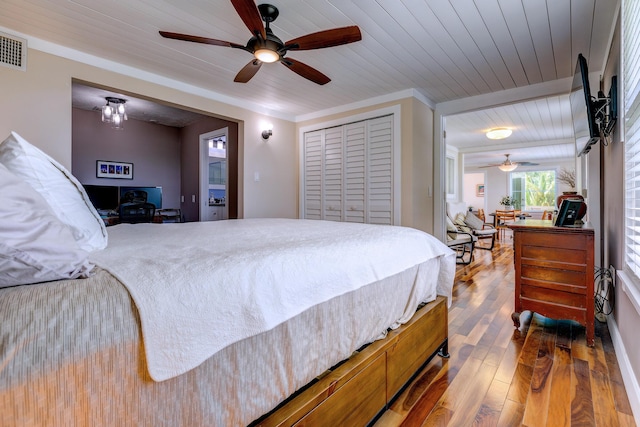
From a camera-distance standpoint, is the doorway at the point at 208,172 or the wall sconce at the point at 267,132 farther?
the doorway at the point at 208,172

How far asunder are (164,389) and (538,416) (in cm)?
167

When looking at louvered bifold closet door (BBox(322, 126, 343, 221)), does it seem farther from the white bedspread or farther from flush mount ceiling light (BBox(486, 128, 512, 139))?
flush mount ceiling light (BBox(486, 128, 512, 139))

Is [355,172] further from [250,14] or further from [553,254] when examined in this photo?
[250,14]

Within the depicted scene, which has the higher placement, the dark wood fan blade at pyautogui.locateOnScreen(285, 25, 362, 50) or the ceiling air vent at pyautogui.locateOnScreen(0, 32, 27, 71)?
the ceiling air vent at pyautogui.locateOnScreen(0, 32, 27, 71)

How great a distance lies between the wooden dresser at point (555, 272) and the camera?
7.06ft

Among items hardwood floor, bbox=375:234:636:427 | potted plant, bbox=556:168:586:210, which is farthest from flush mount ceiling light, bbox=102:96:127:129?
potted plant, bbox=556:168:586:210

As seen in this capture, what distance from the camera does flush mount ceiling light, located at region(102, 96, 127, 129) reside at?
3938 mm

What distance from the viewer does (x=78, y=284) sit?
690 millimetres

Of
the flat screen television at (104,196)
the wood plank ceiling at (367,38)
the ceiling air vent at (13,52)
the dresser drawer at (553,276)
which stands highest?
the wood plank ceiling at (367,38)

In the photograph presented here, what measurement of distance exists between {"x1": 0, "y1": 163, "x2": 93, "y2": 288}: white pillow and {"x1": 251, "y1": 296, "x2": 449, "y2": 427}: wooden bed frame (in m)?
0.69

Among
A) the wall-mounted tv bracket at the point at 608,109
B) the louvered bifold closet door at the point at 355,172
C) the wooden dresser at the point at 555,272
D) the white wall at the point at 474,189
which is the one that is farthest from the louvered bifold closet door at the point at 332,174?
the white wall at the point at 474,189

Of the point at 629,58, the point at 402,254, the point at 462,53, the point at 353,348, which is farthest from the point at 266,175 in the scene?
the point at 629,58

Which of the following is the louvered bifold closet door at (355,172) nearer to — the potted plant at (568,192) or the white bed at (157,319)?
the potted plant at (568,192)

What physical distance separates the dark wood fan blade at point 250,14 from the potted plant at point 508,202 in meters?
9.74
